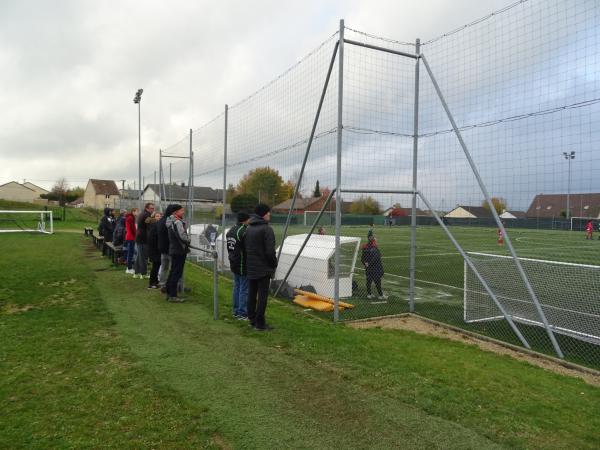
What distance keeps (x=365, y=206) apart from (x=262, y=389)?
5.04m

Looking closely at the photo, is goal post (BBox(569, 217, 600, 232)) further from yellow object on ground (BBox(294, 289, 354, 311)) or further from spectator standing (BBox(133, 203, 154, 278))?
spectator standing (BBox(133, 203, 154, 278))

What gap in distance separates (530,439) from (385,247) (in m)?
21.2

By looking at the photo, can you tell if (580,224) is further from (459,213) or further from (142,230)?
(142,230)

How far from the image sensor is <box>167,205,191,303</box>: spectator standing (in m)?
7.62

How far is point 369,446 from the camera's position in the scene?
322cm

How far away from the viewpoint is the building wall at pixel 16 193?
81625mm

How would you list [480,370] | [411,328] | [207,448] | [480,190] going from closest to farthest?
1. [207,448]
2. [480,370]
3. [480,190]
4. [411,328]

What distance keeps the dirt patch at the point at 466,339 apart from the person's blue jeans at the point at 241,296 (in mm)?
1815

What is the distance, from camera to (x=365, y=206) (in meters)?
8.55

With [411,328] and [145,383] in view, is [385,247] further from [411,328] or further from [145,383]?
[145,383]

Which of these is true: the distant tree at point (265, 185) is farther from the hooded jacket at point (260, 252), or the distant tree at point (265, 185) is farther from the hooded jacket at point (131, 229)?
the hooded jacket at point (260, 252)

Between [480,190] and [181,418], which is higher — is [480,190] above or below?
above

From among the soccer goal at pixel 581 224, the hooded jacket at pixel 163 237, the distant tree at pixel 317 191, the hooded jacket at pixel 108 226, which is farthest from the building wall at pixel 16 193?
the soccer goal at pixel 581 224

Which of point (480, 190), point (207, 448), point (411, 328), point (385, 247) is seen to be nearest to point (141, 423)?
point (207, 448)
